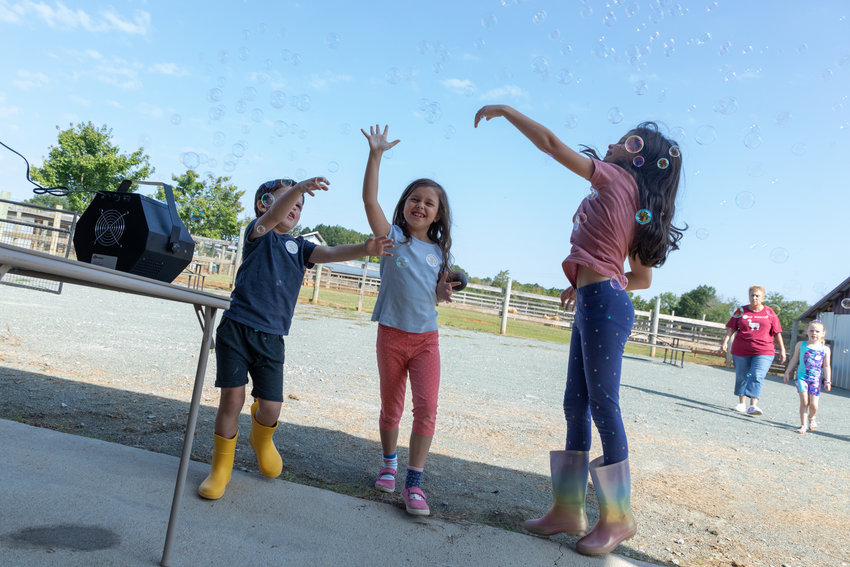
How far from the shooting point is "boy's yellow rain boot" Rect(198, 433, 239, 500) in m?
2.30

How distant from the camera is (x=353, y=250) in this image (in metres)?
2.74

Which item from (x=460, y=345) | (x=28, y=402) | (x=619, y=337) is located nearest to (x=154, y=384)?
(x=28, y=402)

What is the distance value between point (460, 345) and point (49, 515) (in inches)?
410

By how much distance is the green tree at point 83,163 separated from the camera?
23.3 meters

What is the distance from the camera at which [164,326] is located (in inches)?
326

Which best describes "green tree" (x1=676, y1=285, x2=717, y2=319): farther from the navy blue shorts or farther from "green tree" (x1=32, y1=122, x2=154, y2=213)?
the navy blue shorts

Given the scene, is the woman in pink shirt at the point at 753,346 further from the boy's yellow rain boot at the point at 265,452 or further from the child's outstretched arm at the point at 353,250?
the boy's yellow rain boot at the point at 265,452

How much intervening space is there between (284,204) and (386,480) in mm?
1320

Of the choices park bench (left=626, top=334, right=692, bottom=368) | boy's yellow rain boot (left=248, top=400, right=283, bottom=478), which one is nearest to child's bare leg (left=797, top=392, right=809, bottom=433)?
boy's yellow rain boot (left=248, top=400, right=283, bottom=478)

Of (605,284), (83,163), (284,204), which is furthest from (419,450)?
(83,163)

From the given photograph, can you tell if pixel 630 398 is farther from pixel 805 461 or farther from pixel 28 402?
pixel 28 402

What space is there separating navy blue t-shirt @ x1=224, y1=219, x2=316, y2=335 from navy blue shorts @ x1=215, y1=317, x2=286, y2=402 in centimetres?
4

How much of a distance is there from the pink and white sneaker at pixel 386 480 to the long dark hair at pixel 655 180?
57.9 inches

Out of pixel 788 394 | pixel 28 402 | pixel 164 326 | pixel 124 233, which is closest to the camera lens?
pixel 124 233
